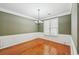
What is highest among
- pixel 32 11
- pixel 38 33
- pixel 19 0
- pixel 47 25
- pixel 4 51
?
pixel 32 11

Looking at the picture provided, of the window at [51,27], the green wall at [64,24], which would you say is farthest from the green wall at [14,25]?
the green wall at [64,24]

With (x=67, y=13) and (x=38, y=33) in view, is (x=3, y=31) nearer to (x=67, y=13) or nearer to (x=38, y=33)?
(x=38, y=33)

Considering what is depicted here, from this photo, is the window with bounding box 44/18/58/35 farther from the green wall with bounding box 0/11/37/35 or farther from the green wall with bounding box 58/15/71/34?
the green wall with bounding box 0/11/37/35

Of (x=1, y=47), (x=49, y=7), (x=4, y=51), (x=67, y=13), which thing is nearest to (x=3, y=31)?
(x=1, y=47)

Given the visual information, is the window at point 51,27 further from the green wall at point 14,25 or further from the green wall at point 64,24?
the green wall at point 14,25

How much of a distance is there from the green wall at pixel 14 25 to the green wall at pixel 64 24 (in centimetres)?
73

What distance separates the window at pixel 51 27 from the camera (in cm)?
160

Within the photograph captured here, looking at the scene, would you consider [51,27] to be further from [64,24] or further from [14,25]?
[14,25]

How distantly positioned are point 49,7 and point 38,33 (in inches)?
31.5

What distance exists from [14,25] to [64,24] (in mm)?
1575

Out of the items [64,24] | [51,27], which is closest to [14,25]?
[51,27]

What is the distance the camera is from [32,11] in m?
1.55

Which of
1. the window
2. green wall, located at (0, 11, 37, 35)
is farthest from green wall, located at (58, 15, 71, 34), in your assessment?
green wall, located at (0, 11, 37, 35)

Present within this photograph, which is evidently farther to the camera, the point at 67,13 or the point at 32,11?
the point at 32,11
